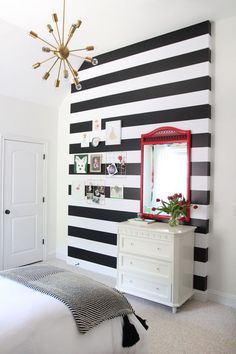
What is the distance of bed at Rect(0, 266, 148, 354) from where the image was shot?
148 cm

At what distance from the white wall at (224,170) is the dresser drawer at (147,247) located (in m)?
0.62

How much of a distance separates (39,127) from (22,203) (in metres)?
1.26

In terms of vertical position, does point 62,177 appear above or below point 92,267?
above

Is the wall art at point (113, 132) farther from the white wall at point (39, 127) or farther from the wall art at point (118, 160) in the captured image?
the white wall at point (39, 127)

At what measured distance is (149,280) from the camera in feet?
10.4

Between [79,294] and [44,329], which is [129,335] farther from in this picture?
[44,329]

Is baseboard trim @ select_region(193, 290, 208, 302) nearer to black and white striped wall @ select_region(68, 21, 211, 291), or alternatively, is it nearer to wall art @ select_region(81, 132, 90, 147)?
black and white striped wall @ select_region(68, 21, 211, 291)

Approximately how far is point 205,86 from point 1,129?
2.85 metres

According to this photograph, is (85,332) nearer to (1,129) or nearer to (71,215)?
(71,215)

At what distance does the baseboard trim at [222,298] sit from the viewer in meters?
3.15

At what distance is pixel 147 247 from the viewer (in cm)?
319

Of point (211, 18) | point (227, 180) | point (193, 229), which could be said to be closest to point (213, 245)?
point (193, 229)

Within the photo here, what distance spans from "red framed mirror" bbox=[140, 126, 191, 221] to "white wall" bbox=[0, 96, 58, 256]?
188 cm

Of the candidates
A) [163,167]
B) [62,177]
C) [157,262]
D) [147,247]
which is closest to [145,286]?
[157,262]
